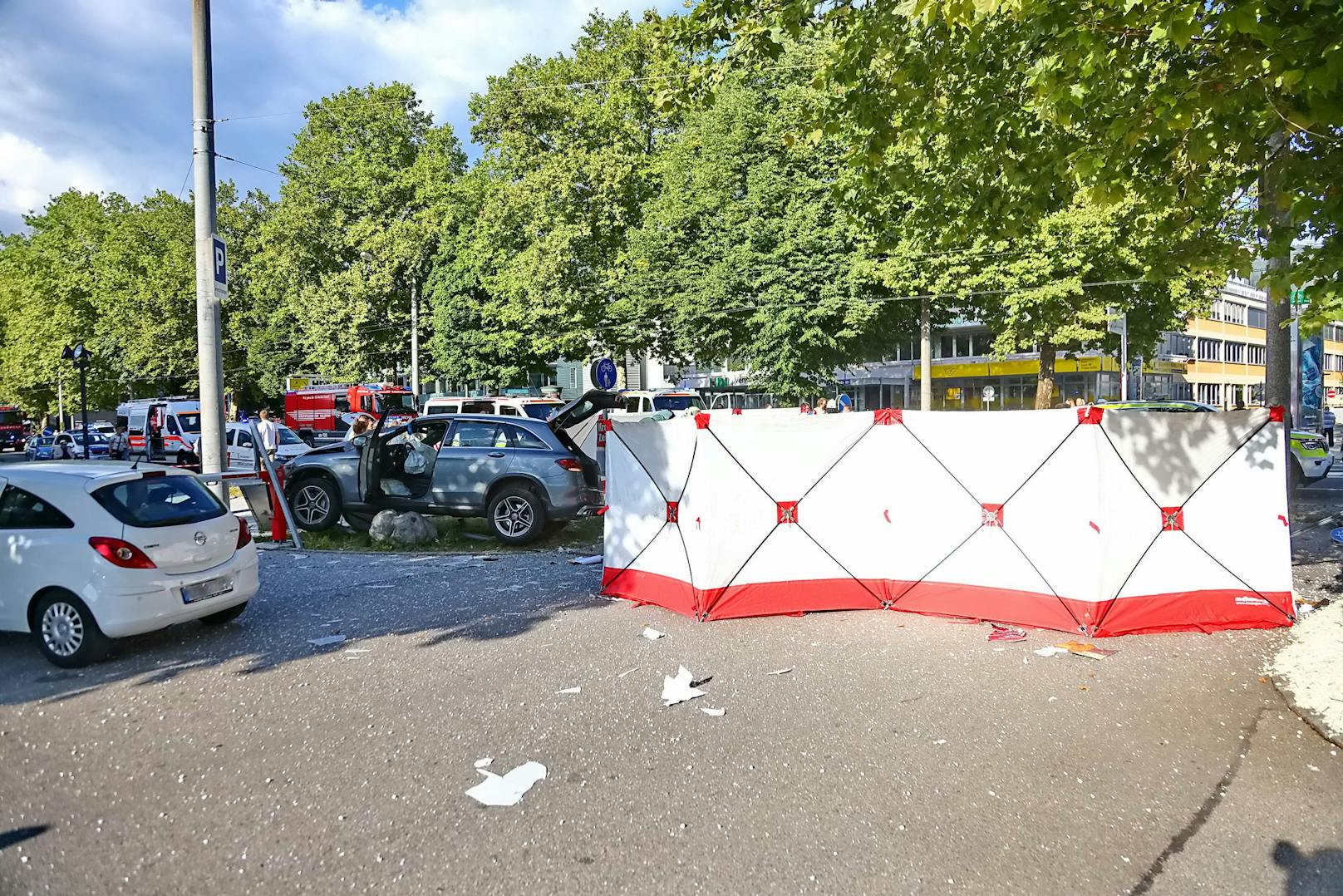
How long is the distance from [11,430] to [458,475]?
4419cm

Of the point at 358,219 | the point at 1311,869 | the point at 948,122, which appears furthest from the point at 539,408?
the point at 358,219

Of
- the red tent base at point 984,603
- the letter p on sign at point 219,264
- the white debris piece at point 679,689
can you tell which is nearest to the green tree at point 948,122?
A: the red tent base at point 984,603

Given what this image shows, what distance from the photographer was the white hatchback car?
6.05m

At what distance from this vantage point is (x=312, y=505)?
12.7 metres

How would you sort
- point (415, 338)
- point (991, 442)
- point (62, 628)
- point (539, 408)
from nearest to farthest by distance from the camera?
point (62, 628) < point (991, 442) < point (539, 408) < point (415, 338)

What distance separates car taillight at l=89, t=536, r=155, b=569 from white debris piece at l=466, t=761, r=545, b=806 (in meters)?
3.33

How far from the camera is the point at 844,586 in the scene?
770cm

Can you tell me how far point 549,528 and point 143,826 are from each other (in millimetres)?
8375

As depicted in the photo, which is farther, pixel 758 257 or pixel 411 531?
pixel 758 257

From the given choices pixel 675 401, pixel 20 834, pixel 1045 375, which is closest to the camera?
pixel 20 834

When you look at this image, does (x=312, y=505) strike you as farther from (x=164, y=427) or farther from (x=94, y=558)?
(x=164, y=427)

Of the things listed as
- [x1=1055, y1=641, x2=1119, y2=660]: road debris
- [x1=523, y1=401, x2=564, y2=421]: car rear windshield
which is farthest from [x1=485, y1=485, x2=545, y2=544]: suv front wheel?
[x1=523, y1=401, x2=564, y2=421]: car rear windshield

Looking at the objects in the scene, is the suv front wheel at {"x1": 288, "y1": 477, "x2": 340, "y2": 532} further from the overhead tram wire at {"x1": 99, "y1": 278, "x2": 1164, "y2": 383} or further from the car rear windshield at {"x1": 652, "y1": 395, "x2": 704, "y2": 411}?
the overhead tram wire at {"x1": 99, "y1": 278, "x2": 1164, "y2": 383}

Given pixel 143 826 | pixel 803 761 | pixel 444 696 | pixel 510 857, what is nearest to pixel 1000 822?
pixel 803 761
